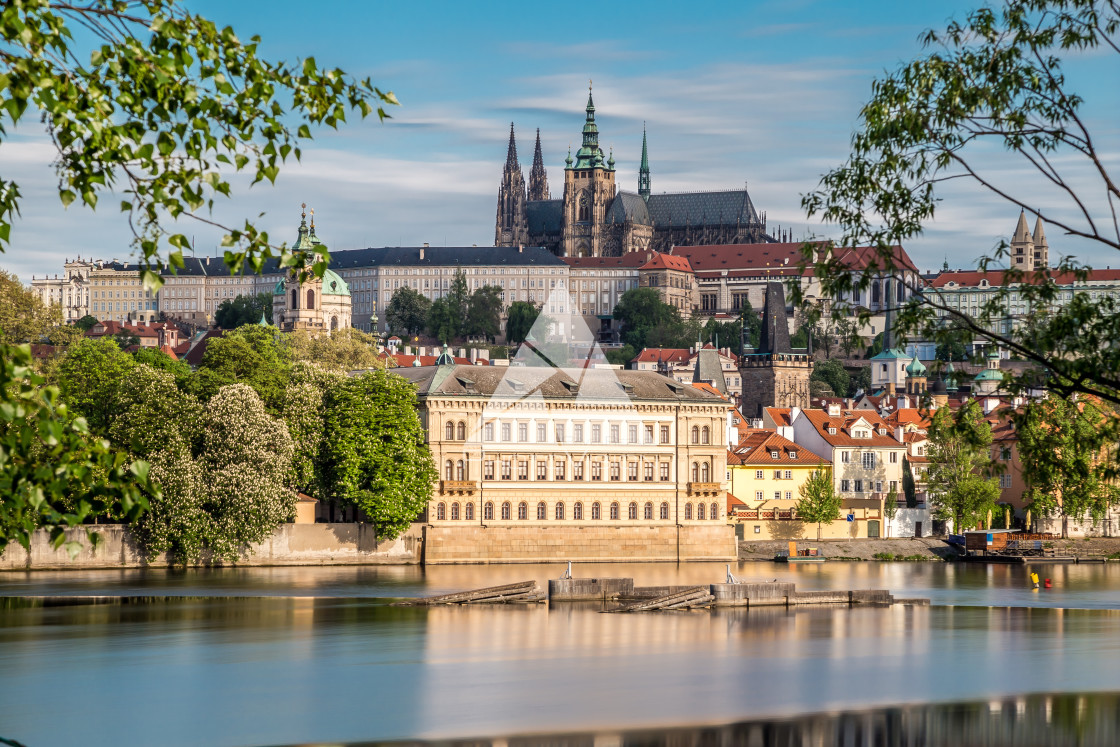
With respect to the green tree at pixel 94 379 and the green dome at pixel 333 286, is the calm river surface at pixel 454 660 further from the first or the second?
the green dome at pixel 333 286

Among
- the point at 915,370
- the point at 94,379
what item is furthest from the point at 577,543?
the point at 915,370

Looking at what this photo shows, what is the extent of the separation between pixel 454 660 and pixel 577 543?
38.7 meters

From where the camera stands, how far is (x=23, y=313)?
86688mm

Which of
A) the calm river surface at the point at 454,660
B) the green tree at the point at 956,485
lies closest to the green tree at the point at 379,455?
the calm river surface at the point at 454,660

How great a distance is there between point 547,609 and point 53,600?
1787 cm

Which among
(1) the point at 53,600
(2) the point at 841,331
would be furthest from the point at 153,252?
(1) the point at 53,600

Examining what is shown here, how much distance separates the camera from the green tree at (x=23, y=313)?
278 feet

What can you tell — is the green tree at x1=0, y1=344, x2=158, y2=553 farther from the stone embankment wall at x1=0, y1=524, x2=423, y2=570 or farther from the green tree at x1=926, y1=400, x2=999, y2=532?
the green tree at x1=926, y1=400, x2=999, y2=532

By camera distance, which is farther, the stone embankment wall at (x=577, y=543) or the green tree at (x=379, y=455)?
the stone embankment wall at (x=577, y=543)

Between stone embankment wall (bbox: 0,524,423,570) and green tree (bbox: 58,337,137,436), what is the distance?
18.7 feet

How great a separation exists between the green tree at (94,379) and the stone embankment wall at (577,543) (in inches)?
640

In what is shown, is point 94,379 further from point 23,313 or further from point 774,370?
point 774,370

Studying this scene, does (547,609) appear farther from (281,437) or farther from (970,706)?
(970,706)

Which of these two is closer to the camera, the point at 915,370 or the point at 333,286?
the point at 333,286
